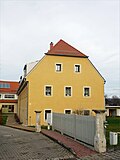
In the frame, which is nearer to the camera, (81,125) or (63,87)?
(81,125)

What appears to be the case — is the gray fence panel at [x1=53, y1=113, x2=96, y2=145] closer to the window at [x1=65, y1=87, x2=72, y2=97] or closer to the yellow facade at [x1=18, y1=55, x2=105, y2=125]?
the yellow facade at [x1=18, y1=55, x2=105, y2=125]

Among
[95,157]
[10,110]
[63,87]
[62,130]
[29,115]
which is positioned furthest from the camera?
[10,110]

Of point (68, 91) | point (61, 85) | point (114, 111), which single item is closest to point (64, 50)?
point (61, 85)

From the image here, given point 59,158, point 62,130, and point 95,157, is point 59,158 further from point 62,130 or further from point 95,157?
point 62,130

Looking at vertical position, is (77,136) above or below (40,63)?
below

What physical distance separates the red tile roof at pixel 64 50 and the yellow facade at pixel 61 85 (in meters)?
0.47

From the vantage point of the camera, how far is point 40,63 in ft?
103

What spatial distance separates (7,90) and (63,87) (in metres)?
34.2

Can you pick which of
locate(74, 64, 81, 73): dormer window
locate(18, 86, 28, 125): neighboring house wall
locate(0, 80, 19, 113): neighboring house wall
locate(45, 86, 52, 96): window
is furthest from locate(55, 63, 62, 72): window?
locate(0, 80, 19, 113): neighboring house wall

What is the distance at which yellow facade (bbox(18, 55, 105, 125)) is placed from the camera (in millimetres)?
30734

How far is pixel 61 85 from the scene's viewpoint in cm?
3234

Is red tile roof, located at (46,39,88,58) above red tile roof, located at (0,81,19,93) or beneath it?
above

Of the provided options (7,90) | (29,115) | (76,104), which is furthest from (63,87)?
(7,90)

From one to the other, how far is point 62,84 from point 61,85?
19 centimetres
